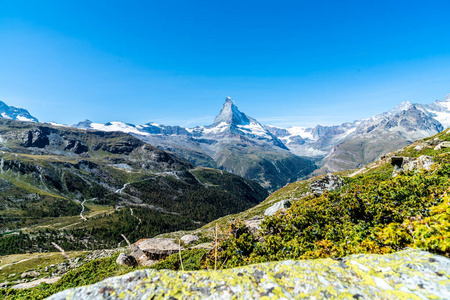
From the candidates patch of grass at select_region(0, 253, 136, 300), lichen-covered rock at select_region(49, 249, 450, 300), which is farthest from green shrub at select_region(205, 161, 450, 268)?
patch of grass at select_region(0, 253, 136, 300)

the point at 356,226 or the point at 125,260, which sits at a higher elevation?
the point at 356,226

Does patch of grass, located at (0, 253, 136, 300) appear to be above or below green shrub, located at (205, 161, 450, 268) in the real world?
below

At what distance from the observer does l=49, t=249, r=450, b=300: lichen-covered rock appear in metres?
4.33

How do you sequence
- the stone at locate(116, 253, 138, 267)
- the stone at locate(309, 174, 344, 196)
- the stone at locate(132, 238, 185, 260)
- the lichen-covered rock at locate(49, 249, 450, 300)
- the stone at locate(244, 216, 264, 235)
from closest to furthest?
the lichen-covered rock at locate(49, 249, 450, 300)
the stone at locate(244, 216, 264, 235)
the stone at locate(116, 253, 138, 267)
the stone at locate(132, 238, 185, 260)
the stone at locate(309, 174, 344, 196)

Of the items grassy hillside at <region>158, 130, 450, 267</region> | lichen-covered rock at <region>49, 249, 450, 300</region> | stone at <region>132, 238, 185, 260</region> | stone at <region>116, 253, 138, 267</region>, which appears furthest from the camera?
stone at <region>132, 238, 185, 260</region>

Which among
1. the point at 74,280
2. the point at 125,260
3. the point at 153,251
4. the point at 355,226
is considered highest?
the point at 355,226

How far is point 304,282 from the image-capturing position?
484cm

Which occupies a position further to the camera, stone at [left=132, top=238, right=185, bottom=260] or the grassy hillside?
stone at [left=132, top=238, right=185, bottom=260]

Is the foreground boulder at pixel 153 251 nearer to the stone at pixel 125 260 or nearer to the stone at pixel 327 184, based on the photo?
the stone at pixel 125 260

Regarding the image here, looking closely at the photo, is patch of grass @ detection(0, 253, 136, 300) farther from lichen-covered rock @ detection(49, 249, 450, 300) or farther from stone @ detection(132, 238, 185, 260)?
lichen-covered rock @ detection(49, 249, 450, 300)

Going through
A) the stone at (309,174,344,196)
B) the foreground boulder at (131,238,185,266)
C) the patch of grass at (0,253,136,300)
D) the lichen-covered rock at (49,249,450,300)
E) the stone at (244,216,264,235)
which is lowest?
the foreground boulder at (131,238,185,266)

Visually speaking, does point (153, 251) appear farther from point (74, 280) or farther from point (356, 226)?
point (356, 226)

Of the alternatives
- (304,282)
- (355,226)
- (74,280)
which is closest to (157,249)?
(74,280)

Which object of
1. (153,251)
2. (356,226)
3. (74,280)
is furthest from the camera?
(153,251)
